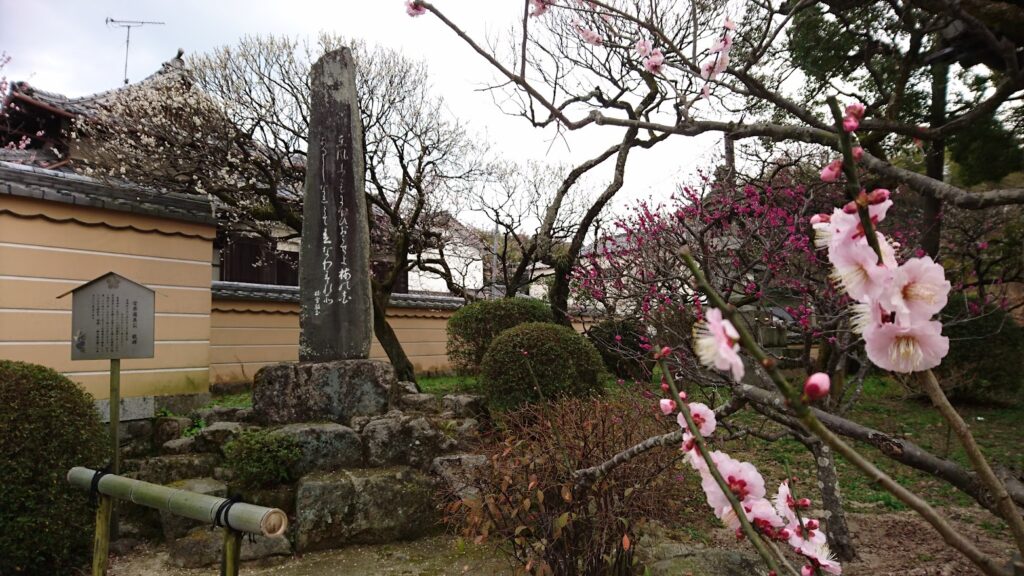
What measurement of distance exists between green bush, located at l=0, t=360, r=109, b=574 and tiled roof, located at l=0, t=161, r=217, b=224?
6.60ft

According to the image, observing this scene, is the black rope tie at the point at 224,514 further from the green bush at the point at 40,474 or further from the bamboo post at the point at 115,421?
the bamboo post at the point at 115,421

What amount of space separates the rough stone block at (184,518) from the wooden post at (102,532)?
1.70m

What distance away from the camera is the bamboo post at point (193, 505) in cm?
166

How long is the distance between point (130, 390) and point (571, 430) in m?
4.88

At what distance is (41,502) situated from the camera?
382 centimetres

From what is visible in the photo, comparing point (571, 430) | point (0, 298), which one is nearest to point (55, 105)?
point (0, 298)

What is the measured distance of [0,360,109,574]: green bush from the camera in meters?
3.72

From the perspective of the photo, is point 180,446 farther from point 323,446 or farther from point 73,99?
point 73,99

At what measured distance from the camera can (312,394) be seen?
5.38 meters

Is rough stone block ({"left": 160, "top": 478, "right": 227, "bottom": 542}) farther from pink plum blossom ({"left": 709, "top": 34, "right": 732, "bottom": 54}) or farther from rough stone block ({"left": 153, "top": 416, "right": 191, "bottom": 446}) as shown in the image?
pink plum blossom ({"left": 709, "top": 34, "right": 732, "bottom": 54})

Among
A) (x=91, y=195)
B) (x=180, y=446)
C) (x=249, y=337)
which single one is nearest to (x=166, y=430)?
(x=180, y=446)

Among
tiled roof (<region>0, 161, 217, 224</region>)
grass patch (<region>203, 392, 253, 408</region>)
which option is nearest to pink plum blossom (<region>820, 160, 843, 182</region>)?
tiled roof (<region>0, 161, 217, 224</region>)

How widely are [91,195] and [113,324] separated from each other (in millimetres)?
1789

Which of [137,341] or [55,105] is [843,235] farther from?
[55,105]
